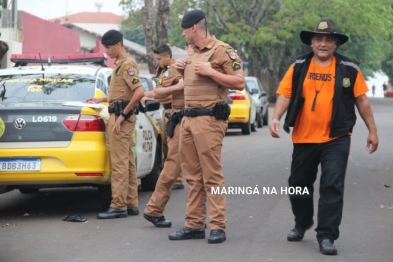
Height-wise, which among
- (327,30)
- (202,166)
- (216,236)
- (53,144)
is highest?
(327,30)

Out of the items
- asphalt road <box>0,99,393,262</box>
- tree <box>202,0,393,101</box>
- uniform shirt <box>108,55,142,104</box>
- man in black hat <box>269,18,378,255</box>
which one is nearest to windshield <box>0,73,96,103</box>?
uniform shirt <box>108,55,142,104</box>

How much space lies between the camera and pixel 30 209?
10594mm

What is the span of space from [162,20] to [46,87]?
1684cm

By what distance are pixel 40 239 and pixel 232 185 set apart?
460cm

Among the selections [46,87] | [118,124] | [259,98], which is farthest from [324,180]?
[259,98]

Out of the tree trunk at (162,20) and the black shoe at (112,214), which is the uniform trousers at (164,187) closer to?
the black shoe at (112,214)

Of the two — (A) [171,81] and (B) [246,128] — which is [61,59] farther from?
(B) [246,128]

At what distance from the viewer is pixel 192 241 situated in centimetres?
816

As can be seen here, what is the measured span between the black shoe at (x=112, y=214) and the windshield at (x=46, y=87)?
4.24 feet

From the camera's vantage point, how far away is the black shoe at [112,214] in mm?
9562

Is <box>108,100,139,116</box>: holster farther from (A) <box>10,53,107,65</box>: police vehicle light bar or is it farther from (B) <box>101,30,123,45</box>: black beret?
(A) <box>10,53,107,65</box>: police vehicle light bar

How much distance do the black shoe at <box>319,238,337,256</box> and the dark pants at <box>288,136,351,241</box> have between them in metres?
0.04

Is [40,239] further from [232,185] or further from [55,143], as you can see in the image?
[232,185]

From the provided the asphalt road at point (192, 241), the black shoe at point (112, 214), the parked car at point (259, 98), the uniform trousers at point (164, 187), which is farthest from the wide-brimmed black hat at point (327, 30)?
the parked car at point (259, 98)
